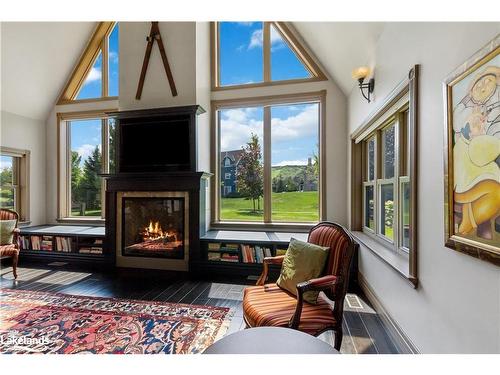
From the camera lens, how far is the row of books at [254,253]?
345 cm

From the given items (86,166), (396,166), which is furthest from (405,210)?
(86,166)

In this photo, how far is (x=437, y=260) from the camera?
4.83 ft

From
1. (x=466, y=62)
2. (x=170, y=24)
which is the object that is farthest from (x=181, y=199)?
(x=466, y=62)

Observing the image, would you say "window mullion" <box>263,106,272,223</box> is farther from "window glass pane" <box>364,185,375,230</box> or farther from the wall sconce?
A: the wall sconce

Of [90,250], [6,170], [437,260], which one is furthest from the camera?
[6,170]

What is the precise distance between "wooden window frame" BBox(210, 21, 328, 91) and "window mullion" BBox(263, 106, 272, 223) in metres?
0.54

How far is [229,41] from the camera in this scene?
169 inches

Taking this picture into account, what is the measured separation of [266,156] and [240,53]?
1.81 m

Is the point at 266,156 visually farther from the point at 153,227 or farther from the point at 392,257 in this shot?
the point at 392,257

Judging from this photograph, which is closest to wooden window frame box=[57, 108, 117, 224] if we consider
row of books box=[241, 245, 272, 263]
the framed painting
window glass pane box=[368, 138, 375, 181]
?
row of books box=[241, 245, 272, 263]

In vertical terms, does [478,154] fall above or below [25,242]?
above

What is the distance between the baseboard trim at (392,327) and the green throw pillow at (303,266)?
0.70m

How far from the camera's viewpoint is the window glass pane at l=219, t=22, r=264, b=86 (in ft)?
13.7
